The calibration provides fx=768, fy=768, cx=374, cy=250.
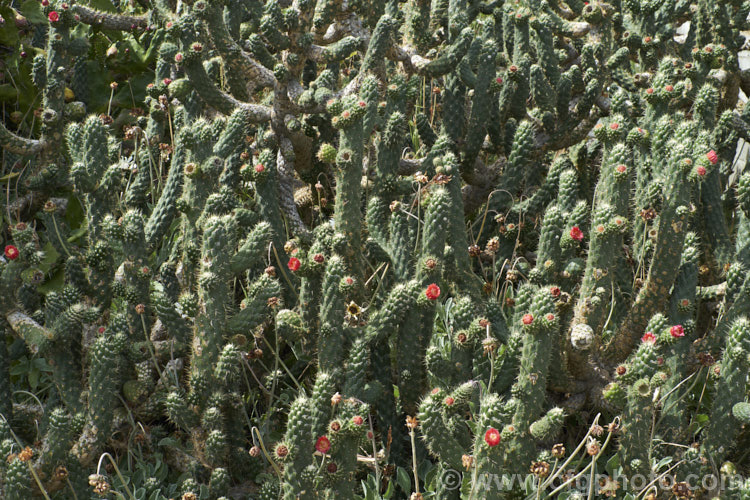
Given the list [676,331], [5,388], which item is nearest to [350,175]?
[676,331]

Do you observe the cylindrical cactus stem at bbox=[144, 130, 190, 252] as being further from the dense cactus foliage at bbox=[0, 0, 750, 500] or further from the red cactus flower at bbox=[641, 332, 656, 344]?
the red cactus flower at bbox=[641, 332, 656, 344]

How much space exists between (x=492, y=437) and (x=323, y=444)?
2.38ft

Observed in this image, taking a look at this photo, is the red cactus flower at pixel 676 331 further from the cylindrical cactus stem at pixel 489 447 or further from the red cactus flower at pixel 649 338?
→ the cylindrical cactus stem at pixel 489 447

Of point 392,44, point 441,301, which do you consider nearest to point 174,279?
point 441,301

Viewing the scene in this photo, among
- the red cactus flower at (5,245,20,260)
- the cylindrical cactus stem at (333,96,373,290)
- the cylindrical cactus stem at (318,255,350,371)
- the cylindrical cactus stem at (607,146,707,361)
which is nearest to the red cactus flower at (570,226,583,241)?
the cylindrical cactus stem at (607,146,707,361)

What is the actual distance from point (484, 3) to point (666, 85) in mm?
2579

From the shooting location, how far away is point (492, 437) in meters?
3.06

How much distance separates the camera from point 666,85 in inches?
189

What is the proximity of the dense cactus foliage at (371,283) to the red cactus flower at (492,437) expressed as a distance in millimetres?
82

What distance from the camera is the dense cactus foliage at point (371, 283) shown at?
141 inches

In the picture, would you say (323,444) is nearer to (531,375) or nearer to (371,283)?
(531,375)

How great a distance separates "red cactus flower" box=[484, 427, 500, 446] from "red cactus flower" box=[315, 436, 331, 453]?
679 mm

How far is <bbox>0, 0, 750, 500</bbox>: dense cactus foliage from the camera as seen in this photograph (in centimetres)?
358

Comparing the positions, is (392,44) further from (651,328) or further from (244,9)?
(651,328)
